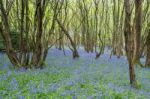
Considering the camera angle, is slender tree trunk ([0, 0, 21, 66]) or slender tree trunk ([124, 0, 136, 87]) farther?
slender tree trunk ([0, 0, 21, 66])

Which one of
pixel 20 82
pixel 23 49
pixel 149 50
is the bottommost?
pixel 149 50

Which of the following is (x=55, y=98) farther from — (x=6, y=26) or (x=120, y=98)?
(x=6, y=26)

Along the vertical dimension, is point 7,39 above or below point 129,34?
below

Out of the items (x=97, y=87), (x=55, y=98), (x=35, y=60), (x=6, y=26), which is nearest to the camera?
(x=55, y=98)

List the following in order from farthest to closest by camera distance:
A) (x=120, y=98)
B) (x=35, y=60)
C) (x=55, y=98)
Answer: (x=35, y=60), (x=120, y=98), (x=55, y=98)

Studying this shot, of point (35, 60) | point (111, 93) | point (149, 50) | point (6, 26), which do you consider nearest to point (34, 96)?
point (111, 93)

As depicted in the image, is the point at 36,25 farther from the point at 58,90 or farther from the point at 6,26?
the point at 58,90

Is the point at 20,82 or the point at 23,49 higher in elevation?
the point at 20,82

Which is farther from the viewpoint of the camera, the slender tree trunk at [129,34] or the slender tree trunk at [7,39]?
the slender tree trunk at [7,39]

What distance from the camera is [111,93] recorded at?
923 centimetres

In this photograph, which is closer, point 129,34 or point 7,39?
point 129,34

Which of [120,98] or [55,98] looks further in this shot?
[120,98]

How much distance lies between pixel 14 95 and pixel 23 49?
9.67 m

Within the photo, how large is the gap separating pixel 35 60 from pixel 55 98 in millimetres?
9887
